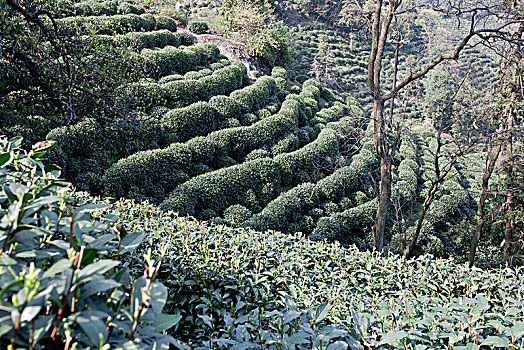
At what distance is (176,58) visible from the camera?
33.8 ft

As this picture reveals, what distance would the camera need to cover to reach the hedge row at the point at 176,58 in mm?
9645

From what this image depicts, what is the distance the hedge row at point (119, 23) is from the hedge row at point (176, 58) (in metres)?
1.18

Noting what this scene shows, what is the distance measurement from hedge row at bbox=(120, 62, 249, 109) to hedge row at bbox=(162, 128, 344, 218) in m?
2.23

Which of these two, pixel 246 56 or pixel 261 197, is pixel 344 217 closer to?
pixel 261 197

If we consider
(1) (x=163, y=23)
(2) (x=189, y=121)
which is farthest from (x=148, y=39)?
(2) (x=189, y=121)

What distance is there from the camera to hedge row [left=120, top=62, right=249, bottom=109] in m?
8.18

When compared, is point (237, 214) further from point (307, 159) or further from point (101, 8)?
point (101, 8)

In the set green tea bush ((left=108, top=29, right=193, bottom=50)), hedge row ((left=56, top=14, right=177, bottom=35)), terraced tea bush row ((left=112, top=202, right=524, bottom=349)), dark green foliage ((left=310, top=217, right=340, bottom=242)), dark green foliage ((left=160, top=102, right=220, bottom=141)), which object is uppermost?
hedge row ((left=56, top=14, right=177, bottom=35))

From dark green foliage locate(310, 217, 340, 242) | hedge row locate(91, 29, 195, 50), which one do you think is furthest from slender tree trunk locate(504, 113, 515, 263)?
hedge row locate(91, 29, 195, 50)

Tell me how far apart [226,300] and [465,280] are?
6.44ft

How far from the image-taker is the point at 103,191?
20.4 feet

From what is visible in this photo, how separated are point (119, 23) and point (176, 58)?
1.97 meters

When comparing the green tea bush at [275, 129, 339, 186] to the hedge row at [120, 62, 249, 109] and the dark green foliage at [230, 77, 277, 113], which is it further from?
the hedge row at [120, 62, 249, 109]

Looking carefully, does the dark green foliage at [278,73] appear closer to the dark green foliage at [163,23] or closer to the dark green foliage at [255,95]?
the dark green foliage at [255,95]
